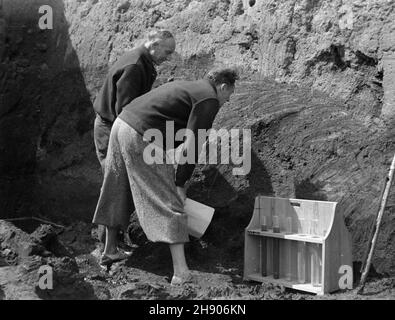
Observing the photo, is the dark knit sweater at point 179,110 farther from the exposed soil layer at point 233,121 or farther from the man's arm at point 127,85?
the exposed soil layer at point 233,121

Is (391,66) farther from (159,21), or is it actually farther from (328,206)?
(159,21)

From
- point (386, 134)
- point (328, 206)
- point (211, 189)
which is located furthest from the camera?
point (211, 189)

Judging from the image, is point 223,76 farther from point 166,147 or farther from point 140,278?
point 140,278

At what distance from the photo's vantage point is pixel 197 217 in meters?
4.48

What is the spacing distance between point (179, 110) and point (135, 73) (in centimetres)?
54

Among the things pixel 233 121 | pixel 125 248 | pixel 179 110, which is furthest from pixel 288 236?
Answer: pixel 125 248

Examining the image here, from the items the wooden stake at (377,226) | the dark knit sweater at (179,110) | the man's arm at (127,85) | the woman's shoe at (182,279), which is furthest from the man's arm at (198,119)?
the wooden stake at (377,226)

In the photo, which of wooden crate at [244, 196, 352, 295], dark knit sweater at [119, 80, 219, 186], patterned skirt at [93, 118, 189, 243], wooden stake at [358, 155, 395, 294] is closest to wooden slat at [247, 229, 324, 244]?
wooden crate at [244, 196, 352, 295]

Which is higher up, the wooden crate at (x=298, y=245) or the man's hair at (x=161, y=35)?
the man's hair at (x=161, y=35)

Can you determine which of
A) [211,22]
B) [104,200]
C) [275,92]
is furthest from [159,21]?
[104,200]

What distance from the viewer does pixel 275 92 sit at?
16.4 feet

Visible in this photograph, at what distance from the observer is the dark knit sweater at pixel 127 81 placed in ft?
14.8

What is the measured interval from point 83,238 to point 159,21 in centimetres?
195

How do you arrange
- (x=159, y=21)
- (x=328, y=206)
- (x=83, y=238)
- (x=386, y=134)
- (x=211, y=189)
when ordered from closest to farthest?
1. (x=328, y=206)
2. (x=386, y=134)
3. (x=211, y=189)
4. (x=83, y=238)
5. (x=159, y=21)
